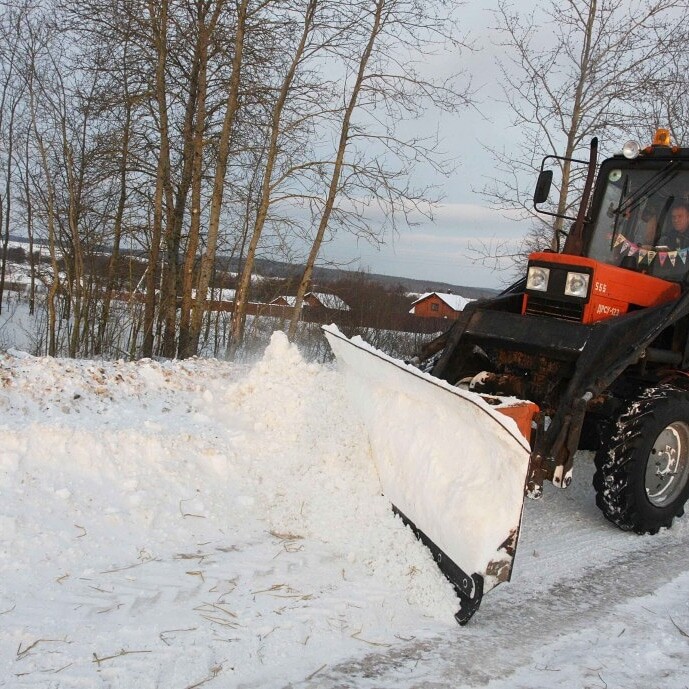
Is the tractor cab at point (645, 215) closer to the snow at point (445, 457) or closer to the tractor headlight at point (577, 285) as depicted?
the tractor headlight at point (577, 285)

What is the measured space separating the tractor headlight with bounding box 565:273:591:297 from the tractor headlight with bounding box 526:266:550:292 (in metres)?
0.19

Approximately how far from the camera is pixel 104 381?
6359mm

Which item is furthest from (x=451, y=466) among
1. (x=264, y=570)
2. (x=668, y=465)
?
(x=668, y=465)

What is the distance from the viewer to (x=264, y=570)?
3.77 meters

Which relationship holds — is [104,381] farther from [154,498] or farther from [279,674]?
[279,674]

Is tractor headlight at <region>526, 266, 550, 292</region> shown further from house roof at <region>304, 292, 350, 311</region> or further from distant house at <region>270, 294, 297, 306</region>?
distant house at <region>270, 294, 297, 306</region>

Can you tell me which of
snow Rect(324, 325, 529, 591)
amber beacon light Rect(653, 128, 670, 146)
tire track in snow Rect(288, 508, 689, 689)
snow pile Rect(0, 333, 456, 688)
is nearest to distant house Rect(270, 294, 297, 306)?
snow pile Rect(0, 333, 456, 688)

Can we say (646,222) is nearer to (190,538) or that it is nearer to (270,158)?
(190,538)

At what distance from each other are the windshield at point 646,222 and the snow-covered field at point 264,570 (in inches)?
77.3

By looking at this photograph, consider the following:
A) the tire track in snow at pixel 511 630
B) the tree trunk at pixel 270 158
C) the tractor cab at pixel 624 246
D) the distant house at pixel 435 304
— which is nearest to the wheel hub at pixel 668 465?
the tire track in snow at pixel 511 630

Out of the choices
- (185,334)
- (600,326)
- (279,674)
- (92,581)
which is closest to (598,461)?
(600,326)

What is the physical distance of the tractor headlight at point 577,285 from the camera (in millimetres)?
4844

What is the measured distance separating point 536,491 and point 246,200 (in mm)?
11370

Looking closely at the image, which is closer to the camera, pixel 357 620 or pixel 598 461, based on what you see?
pixel 357 620
